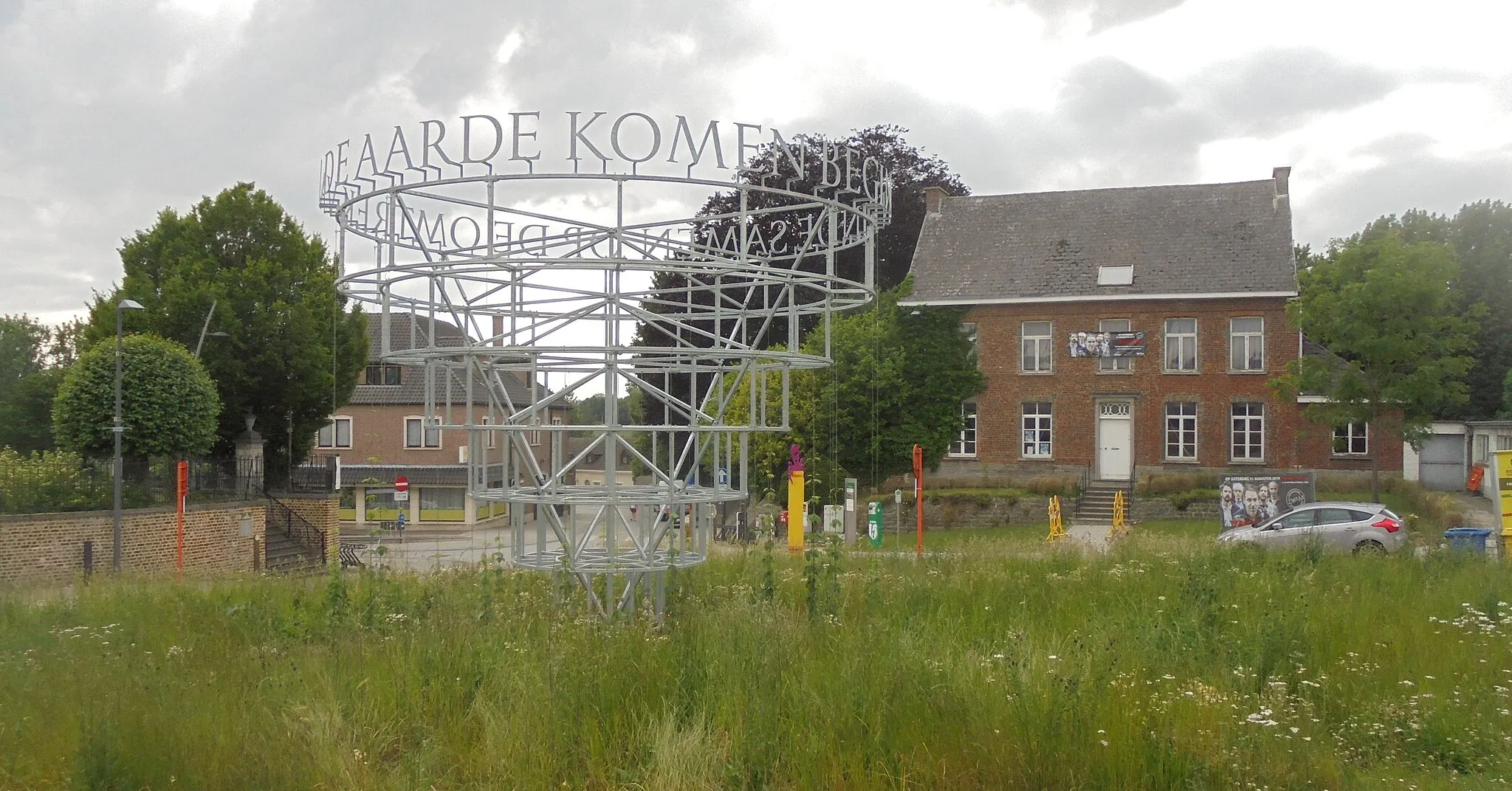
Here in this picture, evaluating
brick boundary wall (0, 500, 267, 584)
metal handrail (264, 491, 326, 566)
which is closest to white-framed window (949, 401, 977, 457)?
metal handrail (264, 491, 326, 566)

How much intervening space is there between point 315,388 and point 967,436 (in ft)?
64.1

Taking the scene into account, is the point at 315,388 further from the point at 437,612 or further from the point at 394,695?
the point at 394,695

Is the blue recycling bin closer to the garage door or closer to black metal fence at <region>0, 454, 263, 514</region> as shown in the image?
the garage door

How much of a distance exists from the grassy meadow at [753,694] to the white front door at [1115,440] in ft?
88.4

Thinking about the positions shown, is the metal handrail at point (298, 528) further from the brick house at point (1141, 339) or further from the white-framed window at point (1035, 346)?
the white-framed window at point (1035, 346)

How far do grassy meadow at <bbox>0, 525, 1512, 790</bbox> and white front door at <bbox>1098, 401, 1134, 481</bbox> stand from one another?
2693cm

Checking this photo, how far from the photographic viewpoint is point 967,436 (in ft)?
125

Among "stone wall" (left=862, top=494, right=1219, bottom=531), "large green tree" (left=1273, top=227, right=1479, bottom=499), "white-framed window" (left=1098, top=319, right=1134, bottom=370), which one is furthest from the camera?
"white-framed window" (left=1098, top=319, right=1134, bottom=370)

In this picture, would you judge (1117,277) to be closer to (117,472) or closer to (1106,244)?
(1106,244)

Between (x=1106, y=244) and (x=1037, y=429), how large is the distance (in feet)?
20.4

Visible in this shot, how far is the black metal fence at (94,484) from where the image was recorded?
21.1m

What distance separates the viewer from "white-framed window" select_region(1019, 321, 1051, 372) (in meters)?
37.0

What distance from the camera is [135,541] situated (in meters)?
22.2

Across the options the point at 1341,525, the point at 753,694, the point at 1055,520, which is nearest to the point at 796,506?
the point at 1055,520
